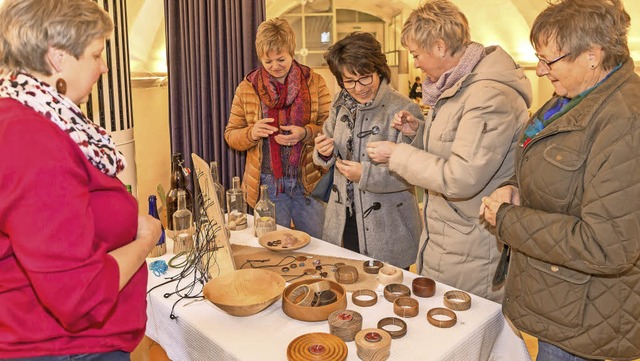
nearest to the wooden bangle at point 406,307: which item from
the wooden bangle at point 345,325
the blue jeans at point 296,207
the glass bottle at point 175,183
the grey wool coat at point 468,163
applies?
the wooden bangle at point 345,325

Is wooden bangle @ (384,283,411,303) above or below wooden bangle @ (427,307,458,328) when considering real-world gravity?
above

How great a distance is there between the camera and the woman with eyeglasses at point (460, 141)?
65.5 inches

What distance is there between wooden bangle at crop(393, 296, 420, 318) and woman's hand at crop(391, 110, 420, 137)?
85 centimetres

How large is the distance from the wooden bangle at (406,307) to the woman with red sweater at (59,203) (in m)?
0.70

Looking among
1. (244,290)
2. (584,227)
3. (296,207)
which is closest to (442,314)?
(584,227)

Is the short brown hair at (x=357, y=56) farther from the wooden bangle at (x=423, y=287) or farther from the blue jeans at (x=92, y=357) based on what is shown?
the blue jeans at (x=92, y=357)

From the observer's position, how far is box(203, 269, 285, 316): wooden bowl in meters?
1.48

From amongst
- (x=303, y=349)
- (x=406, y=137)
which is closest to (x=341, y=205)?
(x=406, y=137)

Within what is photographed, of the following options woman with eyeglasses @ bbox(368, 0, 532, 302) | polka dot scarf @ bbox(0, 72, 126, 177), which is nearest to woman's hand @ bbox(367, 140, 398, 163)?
woman with eyeglasses @ bbox(368, 0, 532, 302)

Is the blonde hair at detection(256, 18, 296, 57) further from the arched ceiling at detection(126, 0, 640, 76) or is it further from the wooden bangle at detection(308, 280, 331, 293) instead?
the wooden bangle at detection(308, 280, 331, 293)

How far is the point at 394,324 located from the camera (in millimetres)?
1429

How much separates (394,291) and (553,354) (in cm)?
46

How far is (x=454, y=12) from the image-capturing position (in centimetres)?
178

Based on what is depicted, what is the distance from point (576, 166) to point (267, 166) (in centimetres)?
178
